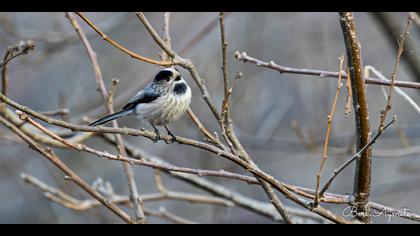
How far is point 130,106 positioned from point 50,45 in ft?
5.54

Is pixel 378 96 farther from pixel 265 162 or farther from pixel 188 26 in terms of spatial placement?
pixel 188 26

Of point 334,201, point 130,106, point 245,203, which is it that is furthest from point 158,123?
point 334,201

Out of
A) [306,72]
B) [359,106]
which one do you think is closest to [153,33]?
[306,72]

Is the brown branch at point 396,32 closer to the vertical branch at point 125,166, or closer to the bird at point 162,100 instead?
the bird at point 162,100

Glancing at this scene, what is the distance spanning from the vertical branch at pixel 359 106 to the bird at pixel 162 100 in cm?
113

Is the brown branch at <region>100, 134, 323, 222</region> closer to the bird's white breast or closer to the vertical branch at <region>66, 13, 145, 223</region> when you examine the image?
the bird's white breast

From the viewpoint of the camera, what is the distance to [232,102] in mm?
5402

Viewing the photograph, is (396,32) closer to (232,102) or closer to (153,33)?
(232,102)

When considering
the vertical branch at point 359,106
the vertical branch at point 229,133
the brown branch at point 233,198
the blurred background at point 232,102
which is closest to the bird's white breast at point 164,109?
the brown branch at point 233,198

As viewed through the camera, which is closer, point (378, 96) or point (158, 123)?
point (158, 123)

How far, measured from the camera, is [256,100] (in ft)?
20.1

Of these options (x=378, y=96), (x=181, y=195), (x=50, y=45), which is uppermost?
(x=378, y=96)

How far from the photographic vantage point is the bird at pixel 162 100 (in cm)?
302

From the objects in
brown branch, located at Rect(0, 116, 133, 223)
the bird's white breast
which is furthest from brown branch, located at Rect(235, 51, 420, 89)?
brown branch, located at Rect(0, 116, 133, 223)
